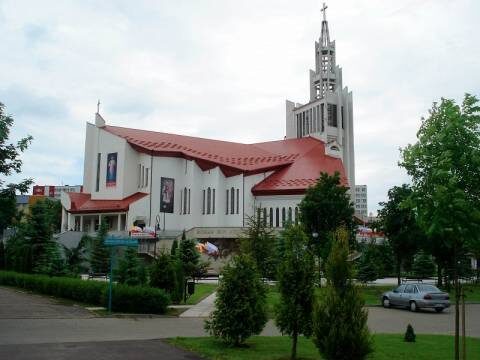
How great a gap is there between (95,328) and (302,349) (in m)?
6.63

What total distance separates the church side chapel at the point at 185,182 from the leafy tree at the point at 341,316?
42.4m

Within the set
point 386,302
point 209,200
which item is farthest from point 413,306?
point 209,200

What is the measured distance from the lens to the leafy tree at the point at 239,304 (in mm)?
12281

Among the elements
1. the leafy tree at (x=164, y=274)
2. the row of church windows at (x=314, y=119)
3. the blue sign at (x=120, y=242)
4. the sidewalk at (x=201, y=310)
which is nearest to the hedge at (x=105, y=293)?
the sidewalk at (x=201, y=310)

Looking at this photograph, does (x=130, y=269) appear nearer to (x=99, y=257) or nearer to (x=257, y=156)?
(x=99, y=257)

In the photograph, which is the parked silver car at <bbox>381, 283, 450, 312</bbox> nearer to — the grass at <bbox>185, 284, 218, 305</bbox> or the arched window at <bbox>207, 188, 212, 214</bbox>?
the grass at <bbox>185, 284, 218, 305</bbox>

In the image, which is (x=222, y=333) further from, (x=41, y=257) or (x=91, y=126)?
(x=91, y=126)

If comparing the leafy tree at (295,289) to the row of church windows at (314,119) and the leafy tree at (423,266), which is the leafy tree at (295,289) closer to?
the leafy tree at (423,266)

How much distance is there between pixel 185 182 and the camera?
59969 mm

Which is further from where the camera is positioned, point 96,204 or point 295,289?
point 96,204

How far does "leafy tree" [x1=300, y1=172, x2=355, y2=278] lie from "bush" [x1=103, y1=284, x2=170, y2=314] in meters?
15.0

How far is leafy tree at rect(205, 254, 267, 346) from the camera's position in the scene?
40.3ft

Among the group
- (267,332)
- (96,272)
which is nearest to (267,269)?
(267,332)

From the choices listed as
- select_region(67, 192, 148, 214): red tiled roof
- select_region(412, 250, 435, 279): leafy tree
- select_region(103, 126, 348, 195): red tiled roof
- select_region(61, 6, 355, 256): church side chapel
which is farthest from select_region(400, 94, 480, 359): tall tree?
select_region(67, 192, 148, 214): red tiled roof
